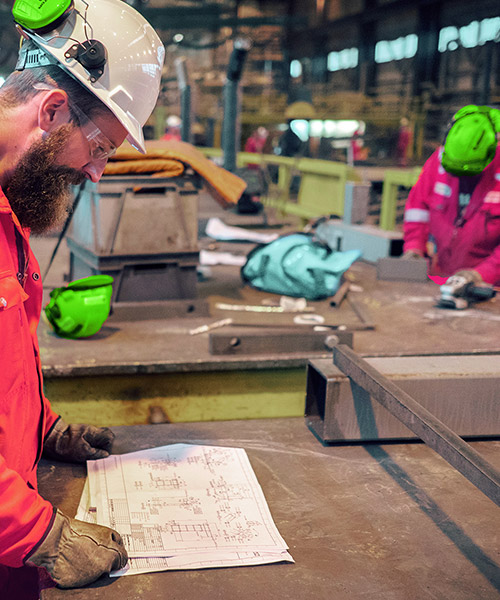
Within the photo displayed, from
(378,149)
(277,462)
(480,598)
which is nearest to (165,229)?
(277,462)

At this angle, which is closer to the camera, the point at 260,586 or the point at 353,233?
the point at 260,586

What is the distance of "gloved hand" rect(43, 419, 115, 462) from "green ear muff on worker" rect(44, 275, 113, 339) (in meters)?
0.91

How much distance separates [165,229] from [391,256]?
167cm

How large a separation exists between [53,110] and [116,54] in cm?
23

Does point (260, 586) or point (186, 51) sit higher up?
point (186, 51)

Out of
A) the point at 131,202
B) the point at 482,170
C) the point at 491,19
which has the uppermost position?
the point at 491,19

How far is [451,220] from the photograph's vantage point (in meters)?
3.81

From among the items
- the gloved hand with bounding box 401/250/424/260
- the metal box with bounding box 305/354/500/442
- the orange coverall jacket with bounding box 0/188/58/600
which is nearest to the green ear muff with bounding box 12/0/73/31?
the orange coverall jacket with bounding box 0/188/58/600

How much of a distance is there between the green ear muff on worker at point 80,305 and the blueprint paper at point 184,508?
37.7 inches

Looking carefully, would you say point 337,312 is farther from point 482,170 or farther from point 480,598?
point 480,598

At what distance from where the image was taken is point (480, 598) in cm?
113

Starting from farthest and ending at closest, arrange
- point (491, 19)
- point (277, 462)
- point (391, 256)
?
point (491, 19), point (391, 256), point (277, 462)

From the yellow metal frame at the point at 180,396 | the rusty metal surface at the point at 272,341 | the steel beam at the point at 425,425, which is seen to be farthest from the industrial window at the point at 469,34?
the steel beam at the point at 425,425

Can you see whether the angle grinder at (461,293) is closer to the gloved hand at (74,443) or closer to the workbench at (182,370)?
the workbench at (182,370)
